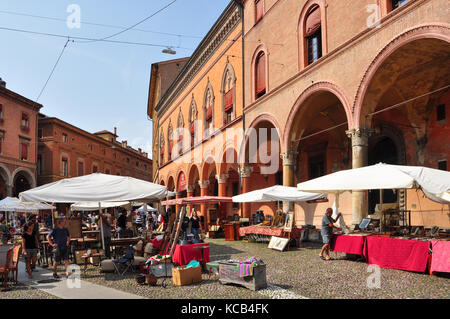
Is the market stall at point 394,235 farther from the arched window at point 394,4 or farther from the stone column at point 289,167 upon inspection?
the stone column at point 289,167

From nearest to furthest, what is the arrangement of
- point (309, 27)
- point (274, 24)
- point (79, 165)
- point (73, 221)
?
1. point (73, 221)
2. point (309, 27)
3. point (274, 24)
4. point (79, 165)

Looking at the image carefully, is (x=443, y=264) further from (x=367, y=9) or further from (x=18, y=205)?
(x=18, y=205)

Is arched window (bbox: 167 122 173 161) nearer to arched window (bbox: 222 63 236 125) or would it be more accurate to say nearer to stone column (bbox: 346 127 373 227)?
arched window (bbox: 222 63 236 125)

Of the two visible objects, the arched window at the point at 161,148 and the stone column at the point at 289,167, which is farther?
the arched window at the point at 161,148

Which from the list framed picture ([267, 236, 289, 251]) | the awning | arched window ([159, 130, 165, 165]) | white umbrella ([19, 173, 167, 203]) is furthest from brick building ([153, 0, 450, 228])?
arched window ([159, 130, 165, 165])

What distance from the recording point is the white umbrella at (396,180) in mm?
8234

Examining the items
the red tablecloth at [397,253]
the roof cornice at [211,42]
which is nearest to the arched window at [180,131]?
the roof cornice at [211,42]

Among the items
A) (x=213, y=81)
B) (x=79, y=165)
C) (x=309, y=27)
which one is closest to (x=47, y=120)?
(x=79, y=165)

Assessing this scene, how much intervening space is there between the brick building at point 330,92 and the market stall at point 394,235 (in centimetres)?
232

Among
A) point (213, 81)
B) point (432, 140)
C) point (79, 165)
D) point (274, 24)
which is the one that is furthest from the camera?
point (79, 165)

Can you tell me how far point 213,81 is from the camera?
79.7 feet

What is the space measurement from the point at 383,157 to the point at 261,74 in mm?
7087

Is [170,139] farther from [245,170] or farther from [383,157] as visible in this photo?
[383,157]
